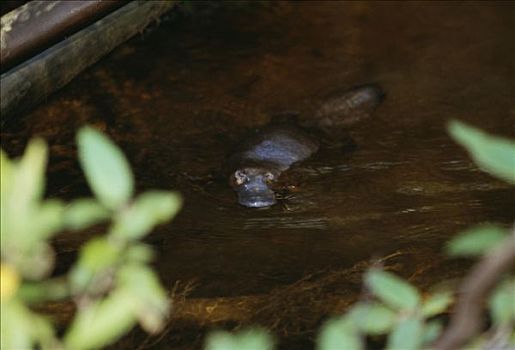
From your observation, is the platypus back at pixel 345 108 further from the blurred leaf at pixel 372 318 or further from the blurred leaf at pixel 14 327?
the blurred leaf at pixel 14 327

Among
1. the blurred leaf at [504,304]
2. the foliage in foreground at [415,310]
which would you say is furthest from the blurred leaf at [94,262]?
the blurred leaf at [504,304]

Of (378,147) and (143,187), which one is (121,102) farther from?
(378,147)

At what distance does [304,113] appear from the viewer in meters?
4.37

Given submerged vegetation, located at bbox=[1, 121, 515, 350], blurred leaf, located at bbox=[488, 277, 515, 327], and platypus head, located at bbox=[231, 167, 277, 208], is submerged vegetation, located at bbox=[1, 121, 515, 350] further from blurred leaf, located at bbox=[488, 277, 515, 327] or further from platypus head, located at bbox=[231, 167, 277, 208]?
platypus head, located at bbox=[231, 167, 277, 208]

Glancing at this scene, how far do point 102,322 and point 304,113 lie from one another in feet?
11.8

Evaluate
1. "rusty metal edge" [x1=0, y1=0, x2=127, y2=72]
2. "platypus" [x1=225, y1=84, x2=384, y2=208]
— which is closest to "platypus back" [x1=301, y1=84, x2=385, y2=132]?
"platypus" [x1=225, y1=84, x2=384, y2=208]

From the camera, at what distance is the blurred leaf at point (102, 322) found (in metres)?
0.80

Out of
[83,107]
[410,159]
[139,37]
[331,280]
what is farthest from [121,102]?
[331,280]

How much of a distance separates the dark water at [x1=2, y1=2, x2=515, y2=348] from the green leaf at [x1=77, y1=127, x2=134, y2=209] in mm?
2283

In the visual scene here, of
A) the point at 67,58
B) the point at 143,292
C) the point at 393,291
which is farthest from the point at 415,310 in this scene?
the point at 67,58

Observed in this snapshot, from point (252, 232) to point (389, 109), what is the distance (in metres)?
1.18

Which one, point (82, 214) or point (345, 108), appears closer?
point (82, 214)

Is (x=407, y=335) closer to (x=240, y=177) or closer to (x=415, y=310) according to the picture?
(x=415, y=310)

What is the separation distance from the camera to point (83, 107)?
448 centimetres
